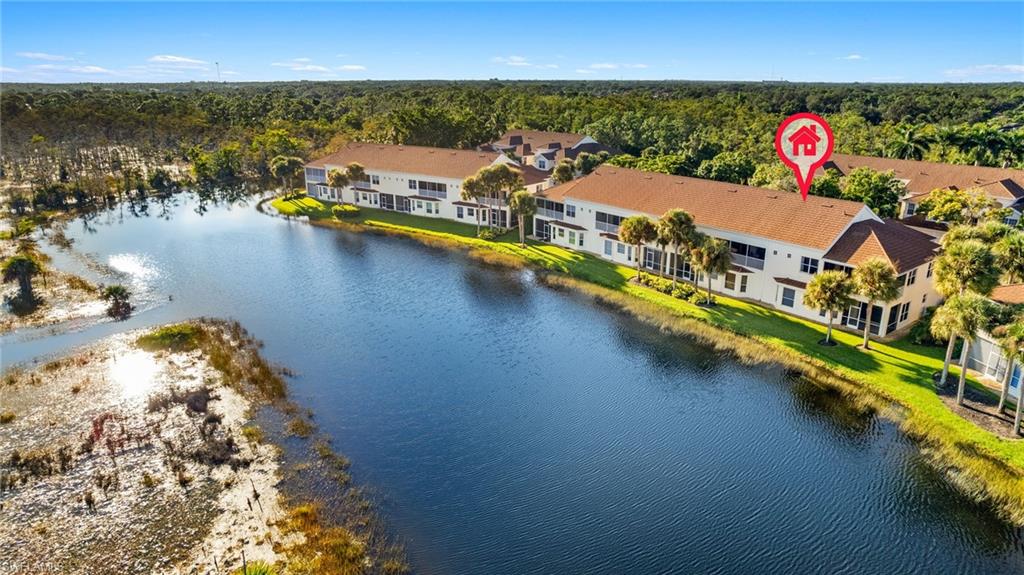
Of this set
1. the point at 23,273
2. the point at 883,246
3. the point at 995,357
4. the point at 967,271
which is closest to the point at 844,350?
the point at 995,357

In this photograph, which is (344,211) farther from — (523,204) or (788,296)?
(788,296)

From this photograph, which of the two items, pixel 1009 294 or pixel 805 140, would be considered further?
pixel 805 140

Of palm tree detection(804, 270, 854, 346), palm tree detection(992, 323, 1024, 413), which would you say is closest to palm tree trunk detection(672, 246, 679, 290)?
palm tree detection(804, 270, 854, 346)

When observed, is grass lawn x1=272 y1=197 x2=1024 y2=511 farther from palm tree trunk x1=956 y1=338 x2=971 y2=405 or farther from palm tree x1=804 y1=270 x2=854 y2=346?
palm tree x1=804 y1=270 x2=854 y2=346

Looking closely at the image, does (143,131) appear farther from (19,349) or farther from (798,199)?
(798,199)

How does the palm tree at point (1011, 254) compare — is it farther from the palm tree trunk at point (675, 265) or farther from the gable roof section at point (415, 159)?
the gable roof section at point (415, 159)

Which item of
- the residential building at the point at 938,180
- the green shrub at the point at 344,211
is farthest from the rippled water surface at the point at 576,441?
the residential building at the point at 938,180

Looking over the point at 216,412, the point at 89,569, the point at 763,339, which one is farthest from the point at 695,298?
the point at 89,569
